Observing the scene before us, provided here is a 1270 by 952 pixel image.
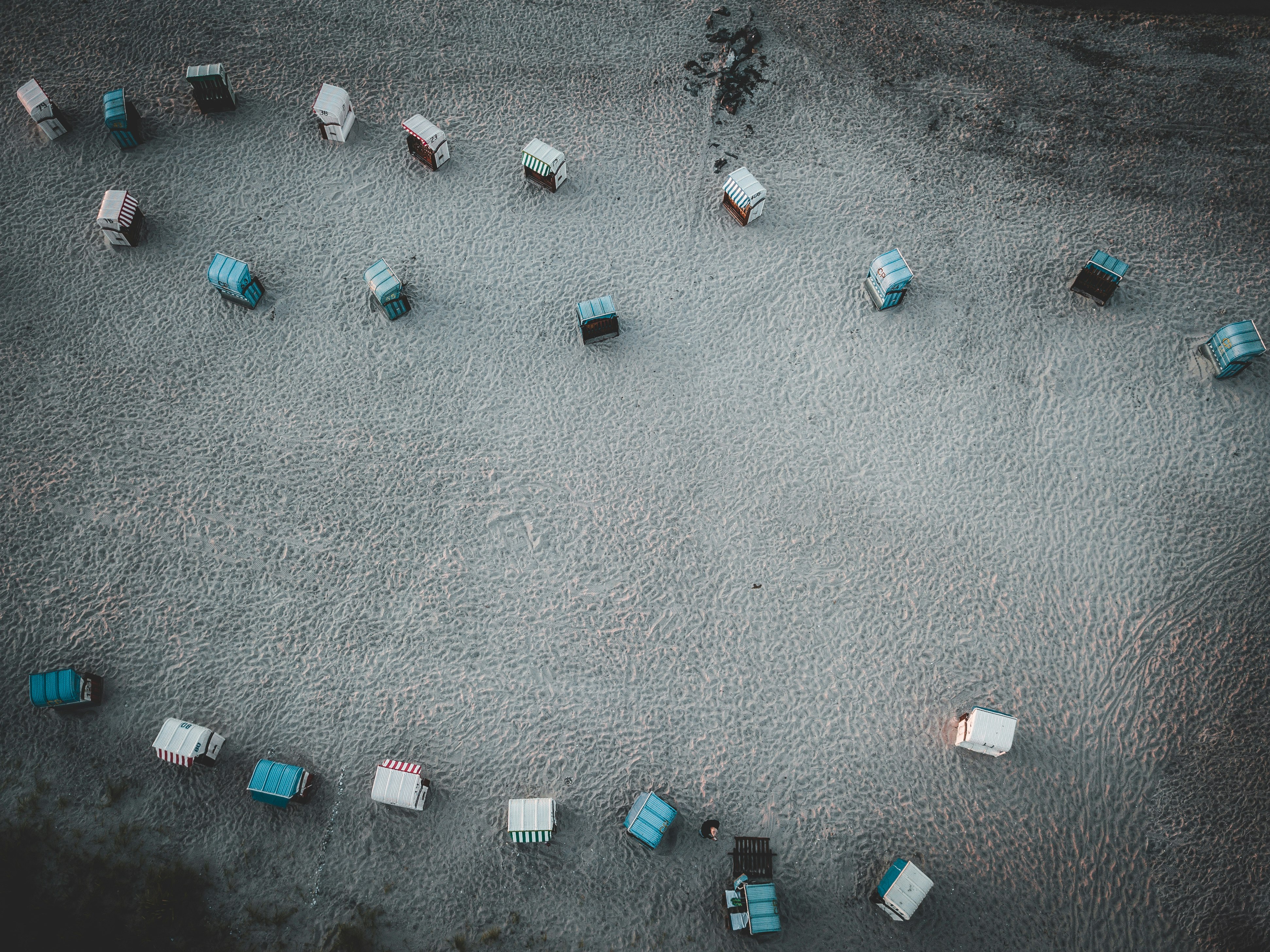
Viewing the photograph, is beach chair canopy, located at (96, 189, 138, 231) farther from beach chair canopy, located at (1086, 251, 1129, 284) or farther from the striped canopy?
beach chair canopy, located at (1086, 251, 1129, 284)

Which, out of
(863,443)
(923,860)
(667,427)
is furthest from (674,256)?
(923,860)

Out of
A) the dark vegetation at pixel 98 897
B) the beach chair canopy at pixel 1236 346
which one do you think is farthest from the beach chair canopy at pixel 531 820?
the beach chair canopy at pixel 1236 346

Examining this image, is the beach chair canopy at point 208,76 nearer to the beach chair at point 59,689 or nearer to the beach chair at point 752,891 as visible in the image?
the beach chair at point 59,689

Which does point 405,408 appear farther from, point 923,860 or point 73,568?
point 923,860

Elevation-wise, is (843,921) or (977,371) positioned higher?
(977,371)

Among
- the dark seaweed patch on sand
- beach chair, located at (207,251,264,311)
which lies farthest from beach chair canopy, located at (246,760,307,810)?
the dark seaweed patch on sand

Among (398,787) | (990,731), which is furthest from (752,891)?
(398,787)
